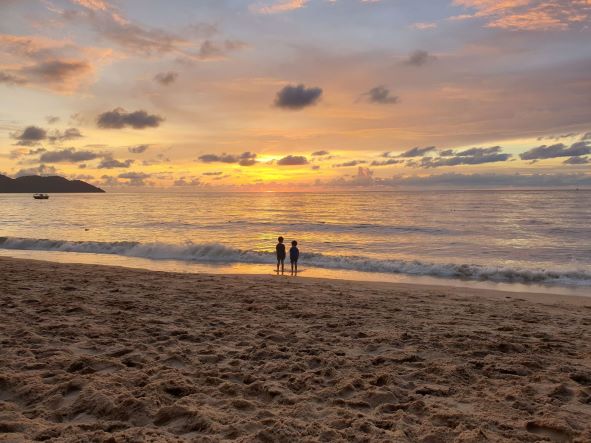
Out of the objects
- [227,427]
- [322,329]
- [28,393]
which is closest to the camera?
[227,427]

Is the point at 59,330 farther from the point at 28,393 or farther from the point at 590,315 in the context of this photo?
the point at 590,315

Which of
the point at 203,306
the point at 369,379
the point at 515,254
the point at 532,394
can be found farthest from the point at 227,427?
the point at 515,254

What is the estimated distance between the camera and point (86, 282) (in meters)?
11.1

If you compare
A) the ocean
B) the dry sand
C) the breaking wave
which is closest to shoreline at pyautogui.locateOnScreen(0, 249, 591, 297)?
the ocean

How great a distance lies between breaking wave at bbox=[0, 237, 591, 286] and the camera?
17.0 metres

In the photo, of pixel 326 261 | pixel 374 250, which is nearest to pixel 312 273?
pixel 326 261

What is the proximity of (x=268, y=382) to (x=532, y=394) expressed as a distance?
2.88m

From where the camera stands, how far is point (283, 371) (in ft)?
17.0

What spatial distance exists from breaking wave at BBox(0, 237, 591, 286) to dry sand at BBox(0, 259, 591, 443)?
316 inches

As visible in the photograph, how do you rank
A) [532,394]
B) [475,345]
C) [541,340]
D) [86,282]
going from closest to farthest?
[532,394] → [475,345] → [541,340] → [86,282]

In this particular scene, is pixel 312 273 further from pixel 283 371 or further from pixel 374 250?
pixel 283 371

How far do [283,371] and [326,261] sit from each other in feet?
53.0

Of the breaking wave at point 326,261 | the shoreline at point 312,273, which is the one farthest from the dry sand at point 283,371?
the breaking wave at point 326,261

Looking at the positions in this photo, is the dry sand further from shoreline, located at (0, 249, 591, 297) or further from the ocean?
the ocean
